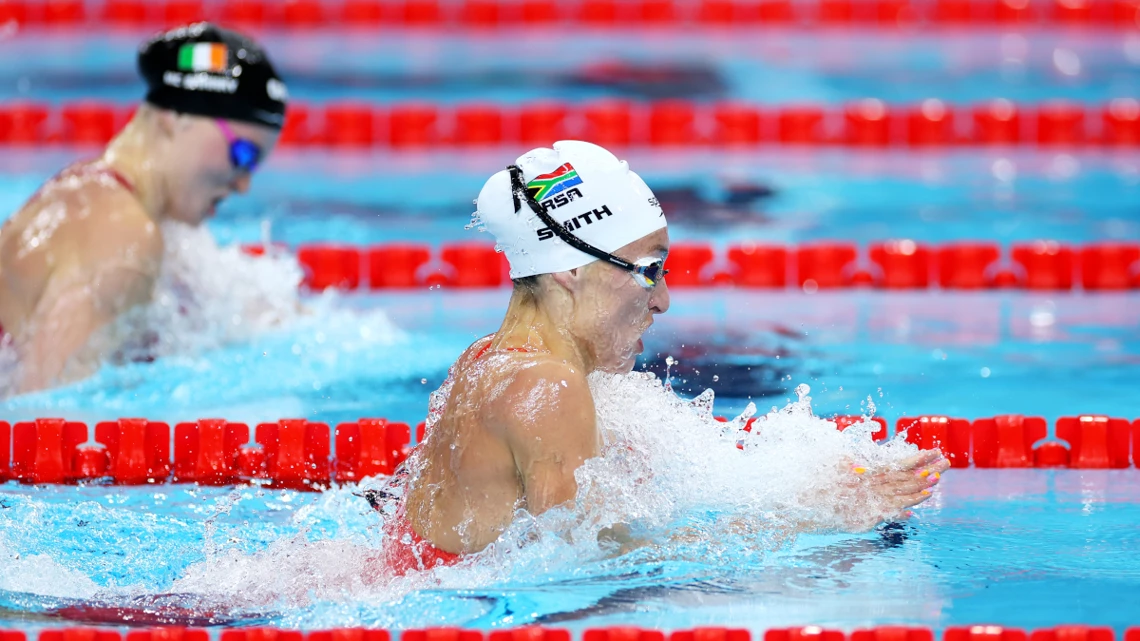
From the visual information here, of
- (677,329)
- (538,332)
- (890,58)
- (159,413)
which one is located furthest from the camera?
(890,58)

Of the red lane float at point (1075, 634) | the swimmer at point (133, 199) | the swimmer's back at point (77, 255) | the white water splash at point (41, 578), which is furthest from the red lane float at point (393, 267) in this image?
the red lane float at point (1075, 634)

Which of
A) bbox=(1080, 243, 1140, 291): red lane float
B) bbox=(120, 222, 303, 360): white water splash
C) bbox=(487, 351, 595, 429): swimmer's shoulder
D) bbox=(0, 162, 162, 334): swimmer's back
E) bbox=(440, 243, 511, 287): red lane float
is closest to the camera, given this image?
bbox=(487, 351, 595, 429): swimmer's shoulder

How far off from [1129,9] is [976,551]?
254 inches

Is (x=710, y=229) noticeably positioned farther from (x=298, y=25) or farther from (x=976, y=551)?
(x=298, y=25)

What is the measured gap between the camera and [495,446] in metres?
2.53

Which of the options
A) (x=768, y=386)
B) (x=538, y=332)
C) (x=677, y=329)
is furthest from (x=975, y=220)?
(x=538, y=332)

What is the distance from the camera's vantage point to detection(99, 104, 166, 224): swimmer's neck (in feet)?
13.4

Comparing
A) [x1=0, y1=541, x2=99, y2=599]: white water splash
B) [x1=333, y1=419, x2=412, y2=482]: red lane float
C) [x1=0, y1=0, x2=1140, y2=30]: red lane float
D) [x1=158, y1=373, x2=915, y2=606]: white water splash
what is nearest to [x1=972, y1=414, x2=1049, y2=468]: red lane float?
[x1=158, y1=373, x2=915, y2=606]: white water splash

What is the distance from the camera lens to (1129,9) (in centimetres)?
874

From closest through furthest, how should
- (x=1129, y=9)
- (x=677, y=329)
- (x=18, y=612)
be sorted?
1. (x=18, y=612)
2. (x=677, y=329)
3. (x=1129, y=9)

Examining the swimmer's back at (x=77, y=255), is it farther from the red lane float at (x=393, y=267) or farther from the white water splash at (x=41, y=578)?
the red lane float at (x=393, y=267)

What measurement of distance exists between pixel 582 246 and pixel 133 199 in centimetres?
184

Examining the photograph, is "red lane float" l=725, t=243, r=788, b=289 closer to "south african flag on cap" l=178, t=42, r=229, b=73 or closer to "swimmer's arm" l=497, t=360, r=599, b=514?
"south african flag on cap" l=178, t=42, r=229, b=73

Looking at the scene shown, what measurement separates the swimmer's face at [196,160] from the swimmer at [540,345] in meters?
1.71
